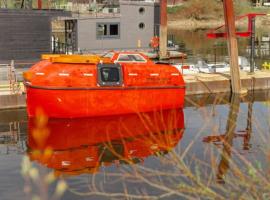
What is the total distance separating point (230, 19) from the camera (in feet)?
67.9

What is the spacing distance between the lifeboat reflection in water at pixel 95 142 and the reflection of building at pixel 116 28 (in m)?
12.8

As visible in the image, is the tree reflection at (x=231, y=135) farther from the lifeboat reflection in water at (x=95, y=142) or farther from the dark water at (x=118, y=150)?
the lifeboat reflection in water at (x=95, y=142)

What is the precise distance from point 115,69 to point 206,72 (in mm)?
8814

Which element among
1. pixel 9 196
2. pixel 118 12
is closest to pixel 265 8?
pixel 118 12

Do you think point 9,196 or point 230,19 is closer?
point 9,196

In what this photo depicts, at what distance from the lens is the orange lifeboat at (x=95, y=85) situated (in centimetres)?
1623

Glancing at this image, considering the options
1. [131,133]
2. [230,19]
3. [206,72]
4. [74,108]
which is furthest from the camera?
[206,72]

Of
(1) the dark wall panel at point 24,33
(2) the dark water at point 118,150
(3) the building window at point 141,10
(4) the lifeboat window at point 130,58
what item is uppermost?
(3) the building window at point 141,10

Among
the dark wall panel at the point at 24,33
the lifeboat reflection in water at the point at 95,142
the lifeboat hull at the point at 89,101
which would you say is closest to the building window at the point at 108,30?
the dark wall panel at the point at 24,33

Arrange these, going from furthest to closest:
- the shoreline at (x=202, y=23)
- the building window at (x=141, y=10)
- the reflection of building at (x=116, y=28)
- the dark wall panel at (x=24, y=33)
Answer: the shoreline at (x=202, y=23), the building window at (x=141, y=10), the reflection of building at (x=116, y=28), the dark wall panel at (x=24, y=33)

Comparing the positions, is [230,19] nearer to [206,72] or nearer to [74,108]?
[206,72]

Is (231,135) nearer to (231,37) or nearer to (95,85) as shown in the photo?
(95,85)

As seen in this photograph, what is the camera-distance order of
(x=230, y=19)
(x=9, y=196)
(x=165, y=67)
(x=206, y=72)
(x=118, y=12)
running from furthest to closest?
(x=118, y=12)
(x=206, y=72)
(x=230, y=19)
(x=165, y=67)
(x=9, y=196)

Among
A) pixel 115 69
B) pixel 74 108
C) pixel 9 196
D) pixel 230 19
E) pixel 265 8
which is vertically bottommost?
pixel 9 196
